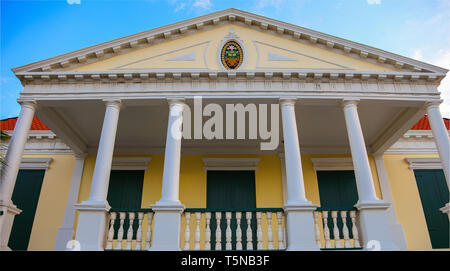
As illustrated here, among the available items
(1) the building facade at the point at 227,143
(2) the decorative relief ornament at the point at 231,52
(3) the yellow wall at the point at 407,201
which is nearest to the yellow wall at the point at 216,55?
(1) the building facade at the point at 227,143

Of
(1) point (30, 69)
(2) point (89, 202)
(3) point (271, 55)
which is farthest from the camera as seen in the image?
(3) point (271, 55)

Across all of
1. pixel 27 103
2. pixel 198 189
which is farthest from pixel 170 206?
pixel 27 103

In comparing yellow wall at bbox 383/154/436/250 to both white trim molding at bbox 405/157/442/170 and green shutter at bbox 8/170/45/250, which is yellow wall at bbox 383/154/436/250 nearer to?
white trim molding at bbox 405/157/442/170

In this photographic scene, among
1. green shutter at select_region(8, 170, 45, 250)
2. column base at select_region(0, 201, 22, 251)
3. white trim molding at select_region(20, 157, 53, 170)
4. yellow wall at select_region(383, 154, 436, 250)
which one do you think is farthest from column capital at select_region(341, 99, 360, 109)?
green shutter at select_region(8, 170, 45, 250)

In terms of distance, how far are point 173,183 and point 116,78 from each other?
3821mm

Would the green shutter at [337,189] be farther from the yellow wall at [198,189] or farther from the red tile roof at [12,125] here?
the red tile roof at [12,125]

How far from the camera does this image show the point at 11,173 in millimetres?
8391

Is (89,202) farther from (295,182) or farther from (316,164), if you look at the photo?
(316,164)

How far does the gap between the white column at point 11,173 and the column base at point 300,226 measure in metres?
7.36

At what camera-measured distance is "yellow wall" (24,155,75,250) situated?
12.0 meters

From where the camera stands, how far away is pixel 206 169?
12812 millimetres

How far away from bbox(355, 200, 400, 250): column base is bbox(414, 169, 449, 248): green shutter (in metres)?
6.09

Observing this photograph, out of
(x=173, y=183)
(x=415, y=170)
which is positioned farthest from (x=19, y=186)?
(x=415, y=170)

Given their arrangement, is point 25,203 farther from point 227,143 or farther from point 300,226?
point 300,226
